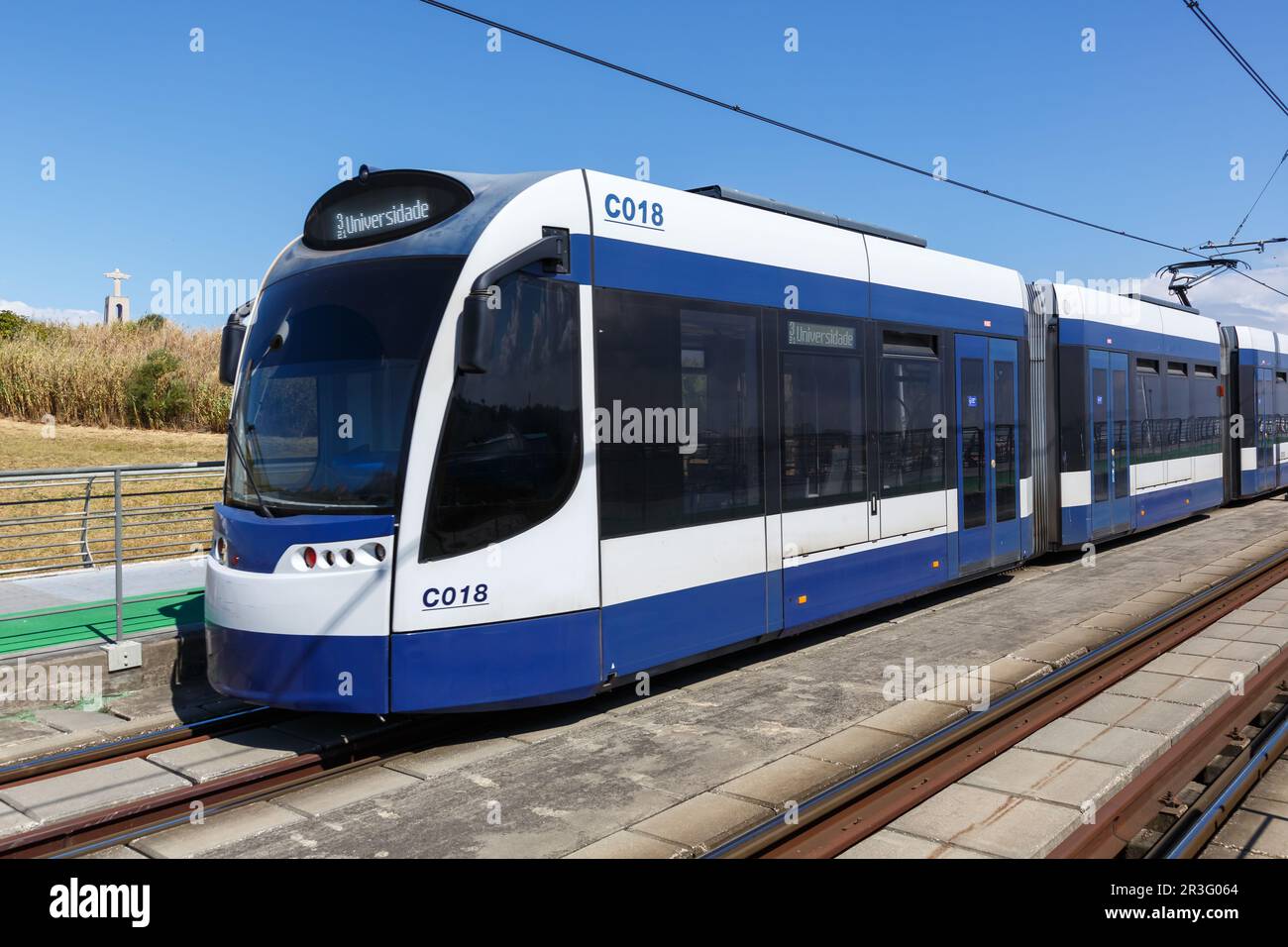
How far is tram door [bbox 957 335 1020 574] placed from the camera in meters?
10.9

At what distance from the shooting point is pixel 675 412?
7250mm

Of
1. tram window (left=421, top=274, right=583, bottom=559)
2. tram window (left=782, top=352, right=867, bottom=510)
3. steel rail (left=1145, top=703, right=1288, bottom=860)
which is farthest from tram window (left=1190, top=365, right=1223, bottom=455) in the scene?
tram window (left=421, top=274, right=583, bottom=559)

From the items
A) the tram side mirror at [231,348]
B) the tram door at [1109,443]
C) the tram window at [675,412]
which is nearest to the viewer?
the tram window at [675,412]

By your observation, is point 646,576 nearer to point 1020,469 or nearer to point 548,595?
point 548,595

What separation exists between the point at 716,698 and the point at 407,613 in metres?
2.75

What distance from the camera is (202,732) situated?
6914 millimetres

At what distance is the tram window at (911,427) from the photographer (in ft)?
31.4

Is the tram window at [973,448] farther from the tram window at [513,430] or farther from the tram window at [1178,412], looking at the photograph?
the tram window at [1178,412]

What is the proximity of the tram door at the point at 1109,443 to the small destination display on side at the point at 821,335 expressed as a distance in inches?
270

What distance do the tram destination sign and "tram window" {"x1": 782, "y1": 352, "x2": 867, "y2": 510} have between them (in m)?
3.20

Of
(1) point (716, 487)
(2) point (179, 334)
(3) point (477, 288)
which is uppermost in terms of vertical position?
(2) point (179, 334)

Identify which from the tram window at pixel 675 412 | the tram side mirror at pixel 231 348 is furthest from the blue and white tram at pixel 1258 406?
the tram side mirror at pixel 231 348
